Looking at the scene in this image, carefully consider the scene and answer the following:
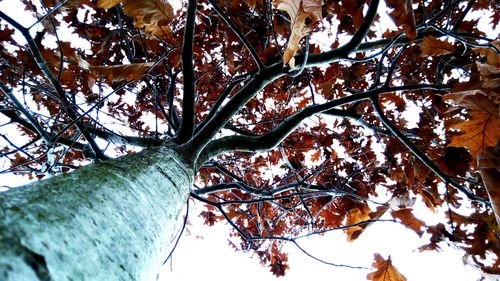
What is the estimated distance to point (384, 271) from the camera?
187 centimetres

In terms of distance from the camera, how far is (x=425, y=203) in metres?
2.72

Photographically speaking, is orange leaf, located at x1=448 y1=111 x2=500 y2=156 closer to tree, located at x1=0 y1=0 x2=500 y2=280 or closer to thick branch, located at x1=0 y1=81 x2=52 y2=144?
tree, located at x1=0 y1=0 x2=500 y2=280

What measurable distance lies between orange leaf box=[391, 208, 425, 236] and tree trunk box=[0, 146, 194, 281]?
59.7 inches

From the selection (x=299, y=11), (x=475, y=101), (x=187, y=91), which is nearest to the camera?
(x=299, y=11)

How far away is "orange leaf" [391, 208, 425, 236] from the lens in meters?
1.83

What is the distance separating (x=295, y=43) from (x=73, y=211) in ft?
2.81

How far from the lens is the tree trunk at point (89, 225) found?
0.38 meters

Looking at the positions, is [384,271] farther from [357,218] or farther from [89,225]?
[89,225]

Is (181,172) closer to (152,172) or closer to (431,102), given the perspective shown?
(152,172)

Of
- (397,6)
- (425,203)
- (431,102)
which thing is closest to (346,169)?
(425,203)

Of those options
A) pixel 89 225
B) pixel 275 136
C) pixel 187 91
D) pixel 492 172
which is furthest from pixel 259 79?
pixel 89 225

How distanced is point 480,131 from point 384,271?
40.0 inches

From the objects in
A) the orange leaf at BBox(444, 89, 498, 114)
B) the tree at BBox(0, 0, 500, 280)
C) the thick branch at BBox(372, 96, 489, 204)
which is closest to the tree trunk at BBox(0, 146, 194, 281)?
the tree at BBox(0, 0, 500, 280)

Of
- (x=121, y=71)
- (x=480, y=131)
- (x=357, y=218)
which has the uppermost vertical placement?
(x=121, y=71)
